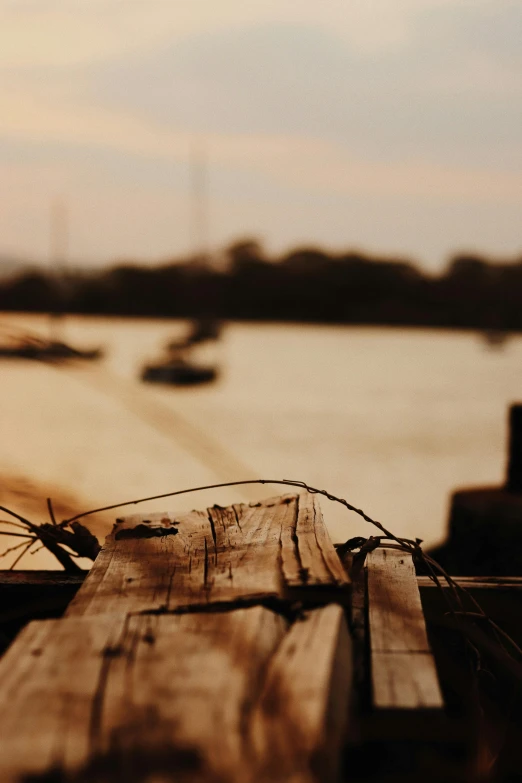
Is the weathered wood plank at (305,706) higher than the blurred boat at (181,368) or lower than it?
higher

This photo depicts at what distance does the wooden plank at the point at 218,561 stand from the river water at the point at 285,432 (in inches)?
9.2

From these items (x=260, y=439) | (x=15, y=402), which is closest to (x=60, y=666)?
(x=260, y=439)

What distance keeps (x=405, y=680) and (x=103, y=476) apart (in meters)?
35.9

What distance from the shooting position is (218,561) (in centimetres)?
163

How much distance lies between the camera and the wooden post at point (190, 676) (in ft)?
3.02

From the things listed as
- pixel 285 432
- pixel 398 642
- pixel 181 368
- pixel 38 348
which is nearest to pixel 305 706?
pixel 398 642

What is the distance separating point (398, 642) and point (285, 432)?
164 feet

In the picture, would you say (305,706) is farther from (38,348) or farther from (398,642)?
(38,348)

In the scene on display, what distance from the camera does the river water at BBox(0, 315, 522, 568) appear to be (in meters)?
24.3

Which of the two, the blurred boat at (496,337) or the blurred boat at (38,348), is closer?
the blurred boat at (38,348)

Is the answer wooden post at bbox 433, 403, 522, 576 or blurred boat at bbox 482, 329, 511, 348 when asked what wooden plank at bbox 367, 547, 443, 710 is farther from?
blurred boat at bbox 482, 329, 511, 348

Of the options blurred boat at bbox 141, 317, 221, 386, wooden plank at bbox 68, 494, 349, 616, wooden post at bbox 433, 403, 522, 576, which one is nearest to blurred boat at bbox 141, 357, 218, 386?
blurred boat at bbox 141, 317, 221, 386

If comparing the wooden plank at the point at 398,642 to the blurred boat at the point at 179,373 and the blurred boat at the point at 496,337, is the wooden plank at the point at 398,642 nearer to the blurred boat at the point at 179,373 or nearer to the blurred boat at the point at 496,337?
the blurred boat at the point at 179,373

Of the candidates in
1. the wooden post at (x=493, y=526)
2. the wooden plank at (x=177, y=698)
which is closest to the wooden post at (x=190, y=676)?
the wooden plank at (x=177, y=698)
